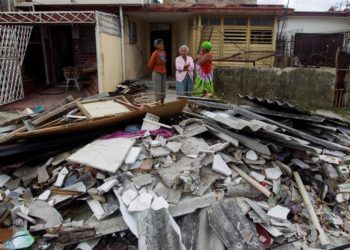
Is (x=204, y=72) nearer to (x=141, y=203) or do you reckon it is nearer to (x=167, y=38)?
(x=141, y=203)

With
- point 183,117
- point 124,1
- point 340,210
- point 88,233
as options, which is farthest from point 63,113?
point 124,1

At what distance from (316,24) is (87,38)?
42.6 ft

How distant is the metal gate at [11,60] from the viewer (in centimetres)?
876

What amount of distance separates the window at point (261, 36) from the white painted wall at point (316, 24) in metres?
6.28

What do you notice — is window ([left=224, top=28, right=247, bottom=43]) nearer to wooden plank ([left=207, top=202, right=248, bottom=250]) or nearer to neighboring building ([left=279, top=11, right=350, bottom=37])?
neighboring building ([left=279, top=11, right=350, bottom=37])

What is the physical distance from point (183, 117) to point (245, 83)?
3.98 metres

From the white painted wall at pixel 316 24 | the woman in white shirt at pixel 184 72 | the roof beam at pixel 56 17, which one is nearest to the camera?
the woman in white shirt at pixel 184 72

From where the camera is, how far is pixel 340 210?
3719 mm

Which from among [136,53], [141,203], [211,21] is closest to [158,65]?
[141,203]

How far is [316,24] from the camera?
17.5m

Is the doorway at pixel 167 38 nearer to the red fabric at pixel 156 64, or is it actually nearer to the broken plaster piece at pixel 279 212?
the red fabric at pixel 156 64

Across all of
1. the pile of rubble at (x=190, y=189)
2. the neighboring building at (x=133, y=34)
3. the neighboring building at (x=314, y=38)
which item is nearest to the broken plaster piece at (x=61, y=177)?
the pile of rubble at (x=190, y=189)

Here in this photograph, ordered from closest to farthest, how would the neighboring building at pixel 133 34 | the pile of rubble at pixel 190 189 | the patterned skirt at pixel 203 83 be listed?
the pile of rubble at pixel 190 189, the patterned skirt at pixel 203 83, the neighboring building at pixel 133 34

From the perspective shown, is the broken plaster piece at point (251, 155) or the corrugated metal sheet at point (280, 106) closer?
the broken plaster piece at point (251, 155)
